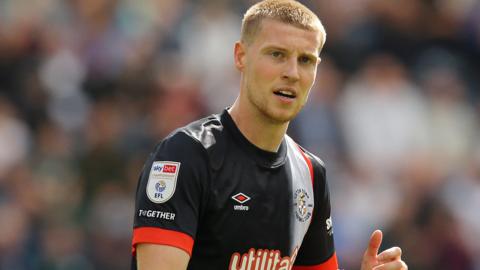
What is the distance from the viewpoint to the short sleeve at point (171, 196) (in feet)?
16.2

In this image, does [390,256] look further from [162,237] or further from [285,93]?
[162,237]

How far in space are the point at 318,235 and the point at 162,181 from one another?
1187 mm

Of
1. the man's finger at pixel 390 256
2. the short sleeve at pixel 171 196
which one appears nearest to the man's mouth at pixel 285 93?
the short sleeve at pixel 171 196

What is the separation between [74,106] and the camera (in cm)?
1198

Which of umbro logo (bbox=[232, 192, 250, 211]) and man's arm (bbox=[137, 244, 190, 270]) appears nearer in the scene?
man's arm (bbox=[137, 244, 190, 270])

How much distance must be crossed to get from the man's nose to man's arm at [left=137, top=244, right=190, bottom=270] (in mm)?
1011

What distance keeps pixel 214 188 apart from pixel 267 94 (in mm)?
545

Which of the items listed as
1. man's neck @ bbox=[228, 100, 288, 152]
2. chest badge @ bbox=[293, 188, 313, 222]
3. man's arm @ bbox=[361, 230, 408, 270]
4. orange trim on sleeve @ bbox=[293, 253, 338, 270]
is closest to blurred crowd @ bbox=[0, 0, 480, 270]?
orange trim on sleeve @ bbox=[293, 253, 338, 270]

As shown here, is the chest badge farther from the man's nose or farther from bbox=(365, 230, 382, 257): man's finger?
the man's nose

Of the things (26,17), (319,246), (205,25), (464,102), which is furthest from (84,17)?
(319,246)

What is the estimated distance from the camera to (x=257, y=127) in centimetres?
546

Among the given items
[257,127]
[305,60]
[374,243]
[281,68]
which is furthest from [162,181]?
[374,243]

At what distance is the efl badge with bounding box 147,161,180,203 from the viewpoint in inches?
197

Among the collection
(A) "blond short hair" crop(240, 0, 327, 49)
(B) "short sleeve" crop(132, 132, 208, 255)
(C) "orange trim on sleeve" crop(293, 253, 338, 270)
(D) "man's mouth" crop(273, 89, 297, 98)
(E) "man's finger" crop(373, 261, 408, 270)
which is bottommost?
(C) "orange trim on sleeve" crop(293, 253, 338, 270)
